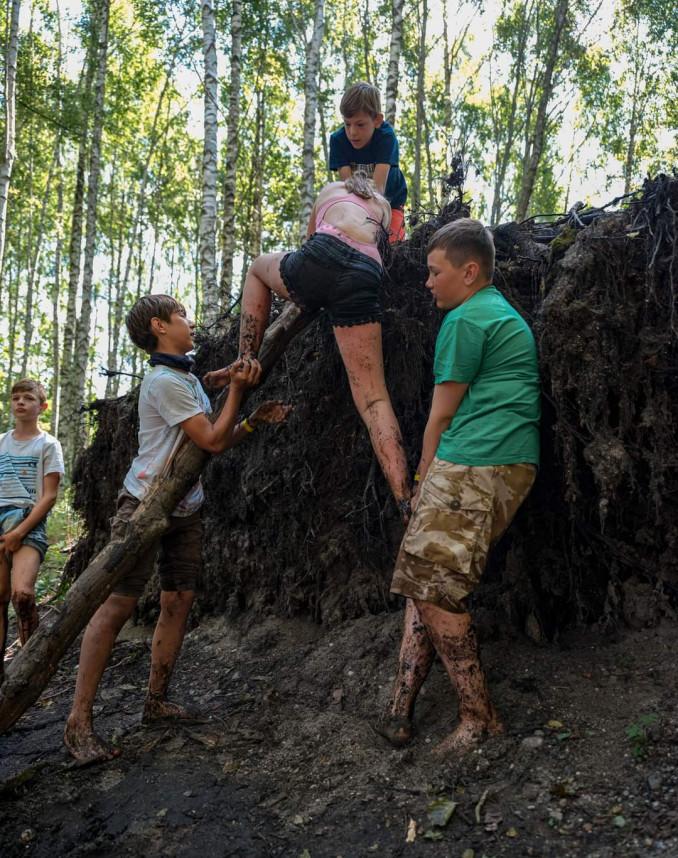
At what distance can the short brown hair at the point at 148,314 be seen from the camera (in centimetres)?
349

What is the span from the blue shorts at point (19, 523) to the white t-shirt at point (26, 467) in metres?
0.04

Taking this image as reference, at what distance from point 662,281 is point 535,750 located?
→ 208 cm

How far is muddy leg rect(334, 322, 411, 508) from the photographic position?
312cm

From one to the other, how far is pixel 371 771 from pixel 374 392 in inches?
69.0

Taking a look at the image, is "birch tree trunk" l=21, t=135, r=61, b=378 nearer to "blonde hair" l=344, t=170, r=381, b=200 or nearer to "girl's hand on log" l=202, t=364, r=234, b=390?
"girl's hand on log" l=202, t=364, r=234, b=390

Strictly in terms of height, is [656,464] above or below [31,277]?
below

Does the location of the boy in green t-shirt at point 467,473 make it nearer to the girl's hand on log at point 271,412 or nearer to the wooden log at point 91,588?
the girl's hand on log at point 271,412

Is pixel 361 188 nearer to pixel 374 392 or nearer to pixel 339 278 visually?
pixel 339 278

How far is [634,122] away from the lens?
23.4 meters

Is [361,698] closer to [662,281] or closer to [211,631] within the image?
[211,631]

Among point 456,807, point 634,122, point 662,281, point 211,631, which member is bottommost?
point 211,631

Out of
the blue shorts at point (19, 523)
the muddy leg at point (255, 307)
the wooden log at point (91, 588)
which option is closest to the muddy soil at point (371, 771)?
the wooden log at point (91, 588)

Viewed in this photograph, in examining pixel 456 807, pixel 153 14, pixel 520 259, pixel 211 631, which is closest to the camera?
pixel 456 807

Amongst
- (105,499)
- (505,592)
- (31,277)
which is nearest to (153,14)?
(31,277)
